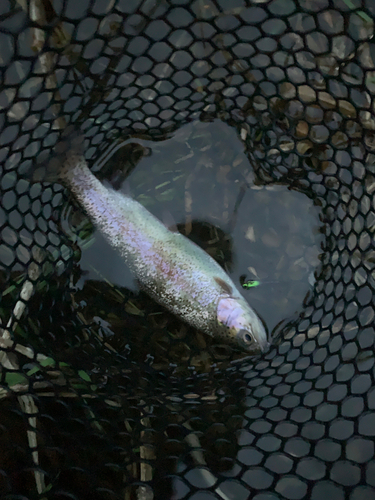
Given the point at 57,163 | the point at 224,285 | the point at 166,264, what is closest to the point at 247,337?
the point at 224,285

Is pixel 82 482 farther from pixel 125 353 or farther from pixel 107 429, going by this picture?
pixel 125 353

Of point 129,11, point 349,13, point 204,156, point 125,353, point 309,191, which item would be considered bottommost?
point 125,353

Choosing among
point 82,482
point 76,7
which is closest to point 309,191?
point 76,7

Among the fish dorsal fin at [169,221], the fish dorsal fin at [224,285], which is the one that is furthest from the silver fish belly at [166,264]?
the fish dorsal fin at [169,221]

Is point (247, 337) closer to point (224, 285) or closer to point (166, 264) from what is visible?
point (224, 285)

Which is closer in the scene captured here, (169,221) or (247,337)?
(247,337)

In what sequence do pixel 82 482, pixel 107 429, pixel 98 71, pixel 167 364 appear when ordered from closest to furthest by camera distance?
pixel 82 482, pixel 107 429, pixel 98 71, pixel 167 364
